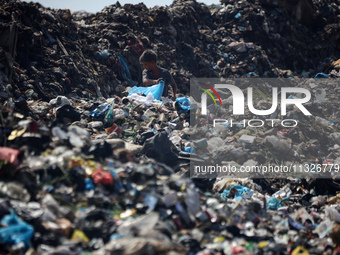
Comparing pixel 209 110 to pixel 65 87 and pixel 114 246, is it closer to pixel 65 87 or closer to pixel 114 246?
pixel 65 87

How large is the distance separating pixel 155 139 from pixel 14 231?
2.11 m

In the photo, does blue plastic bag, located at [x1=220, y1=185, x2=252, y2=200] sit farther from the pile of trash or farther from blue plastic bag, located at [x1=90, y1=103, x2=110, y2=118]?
the pile of trash

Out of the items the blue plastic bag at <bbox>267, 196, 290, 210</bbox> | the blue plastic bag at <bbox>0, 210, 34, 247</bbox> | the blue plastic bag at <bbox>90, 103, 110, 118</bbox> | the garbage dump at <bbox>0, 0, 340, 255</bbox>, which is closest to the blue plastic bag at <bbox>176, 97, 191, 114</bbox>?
the garbage dump at <bbox>0, 0, 340, 255</bbox>

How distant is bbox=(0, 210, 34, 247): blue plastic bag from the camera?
1.74m

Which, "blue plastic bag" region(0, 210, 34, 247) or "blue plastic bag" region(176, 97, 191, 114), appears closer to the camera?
"blue plastic bag" region(0, 210, 34, 247)

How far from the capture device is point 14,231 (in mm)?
1769

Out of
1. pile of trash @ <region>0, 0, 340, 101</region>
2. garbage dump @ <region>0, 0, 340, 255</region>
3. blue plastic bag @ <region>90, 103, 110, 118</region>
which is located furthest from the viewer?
pile of trash @ <region>0, 0, 340, 101</region>

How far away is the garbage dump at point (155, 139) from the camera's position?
77.3 inches

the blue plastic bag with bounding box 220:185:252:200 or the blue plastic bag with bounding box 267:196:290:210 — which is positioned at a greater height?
the blue plastic bag with bounding box 220:185:252:200

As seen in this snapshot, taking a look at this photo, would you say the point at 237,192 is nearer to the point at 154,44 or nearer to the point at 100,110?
the point at 100,110

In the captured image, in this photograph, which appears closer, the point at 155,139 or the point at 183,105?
the point at 155,139

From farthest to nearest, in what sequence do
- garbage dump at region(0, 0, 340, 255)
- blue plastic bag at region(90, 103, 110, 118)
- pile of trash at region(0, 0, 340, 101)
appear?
pile of trash at region(0, 0, 340, 101) → blue plastic bag at region(90, 103, 110, 118) → garbage dump at region(0, 0, 340, 255)

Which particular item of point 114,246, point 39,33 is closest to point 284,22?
point 39,33

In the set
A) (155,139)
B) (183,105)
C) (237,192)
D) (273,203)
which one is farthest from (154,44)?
(273,203)
